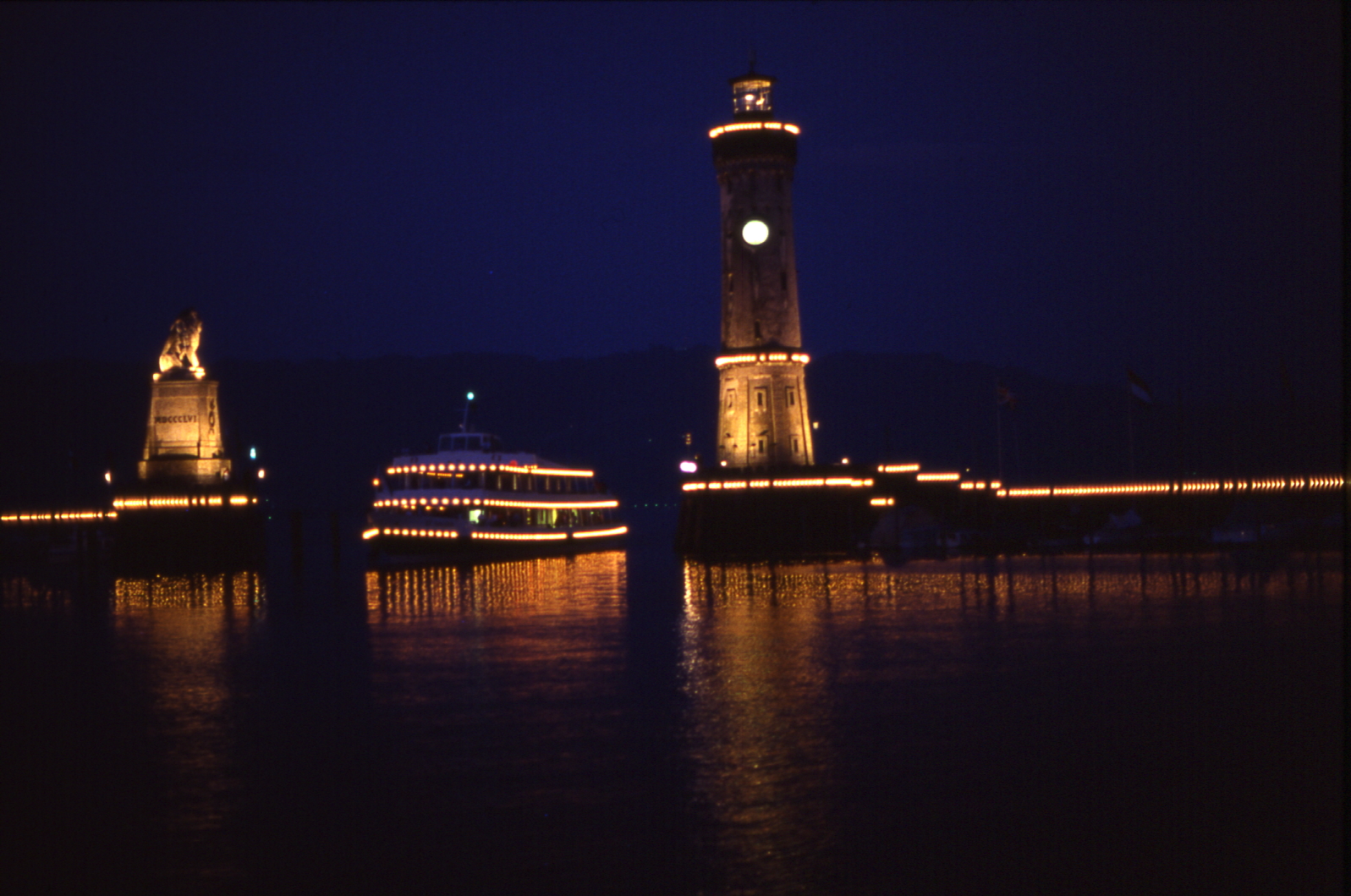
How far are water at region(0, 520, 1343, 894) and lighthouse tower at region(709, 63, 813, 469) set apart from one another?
29664 millimetres

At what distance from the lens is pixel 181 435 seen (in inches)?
2596

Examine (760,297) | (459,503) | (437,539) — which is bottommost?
(437,539)

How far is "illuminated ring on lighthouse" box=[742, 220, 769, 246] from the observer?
236ft

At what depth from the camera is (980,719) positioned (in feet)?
73.7

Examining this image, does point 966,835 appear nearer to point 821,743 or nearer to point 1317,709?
point 821,743

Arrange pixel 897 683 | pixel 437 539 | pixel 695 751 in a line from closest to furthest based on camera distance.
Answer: pixel 695 751 < pixel 897 683 < pixel 437 539

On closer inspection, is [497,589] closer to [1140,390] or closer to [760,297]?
[760,297]

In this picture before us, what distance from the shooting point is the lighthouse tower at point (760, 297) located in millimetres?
71375

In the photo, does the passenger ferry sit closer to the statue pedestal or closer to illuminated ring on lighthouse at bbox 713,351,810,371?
the statue pedestal

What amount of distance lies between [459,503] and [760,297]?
20964 millimetres

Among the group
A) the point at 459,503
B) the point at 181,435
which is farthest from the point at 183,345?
the point at 459,503

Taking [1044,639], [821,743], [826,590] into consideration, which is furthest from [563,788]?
[826,590]

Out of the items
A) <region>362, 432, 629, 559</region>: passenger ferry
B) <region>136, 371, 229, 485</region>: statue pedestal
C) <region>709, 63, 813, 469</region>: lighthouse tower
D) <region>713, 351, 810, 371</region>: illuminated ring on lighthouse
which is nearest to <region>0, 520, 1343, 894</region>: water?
<region>362, 432, 629, 559</region>: passenger ferry

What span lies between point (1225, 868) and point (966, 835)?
2957 mm
